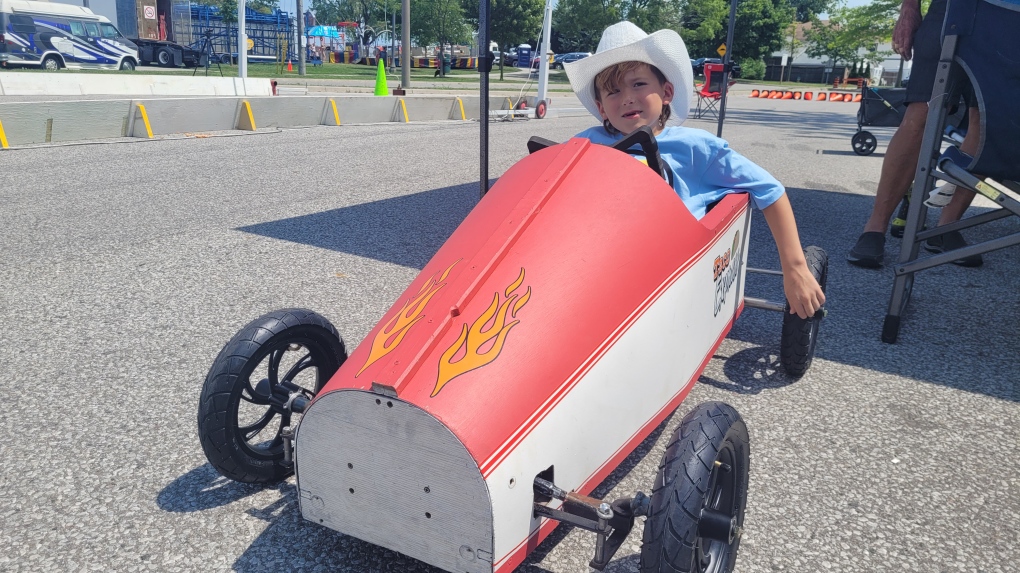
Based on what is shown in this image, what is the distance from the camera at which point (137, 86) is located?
18469 mm

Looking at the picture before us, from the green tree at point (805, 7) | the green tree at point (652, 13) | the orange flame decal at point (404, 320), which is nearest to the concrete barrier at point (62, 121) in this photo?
the orange flame decal at point (404, 320)

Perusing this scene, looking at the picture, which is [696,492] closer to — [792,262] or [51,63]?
[792,262]

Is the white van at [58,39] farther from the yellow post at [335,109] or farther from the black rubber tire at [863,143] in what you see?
the black rubber tire at [863,143]

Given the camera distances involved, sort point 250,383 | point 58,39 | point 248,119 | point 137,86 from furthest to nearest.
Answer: point 58,39
point 137,86
point 248,119
point 250,383

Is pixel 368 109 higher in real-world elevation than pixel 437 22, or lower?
lower

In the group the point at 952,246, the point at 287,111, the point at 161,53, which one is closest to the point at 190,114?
the point at 287,111

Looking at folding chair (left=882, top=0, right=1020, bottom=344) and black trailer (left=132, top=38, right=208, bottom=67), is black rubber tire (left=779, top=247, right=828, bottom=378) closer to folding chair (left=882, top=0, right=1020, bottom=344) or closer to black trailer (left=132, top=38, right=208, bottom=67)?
folding chair (left=882, top=0, right=1020, bottom=344)

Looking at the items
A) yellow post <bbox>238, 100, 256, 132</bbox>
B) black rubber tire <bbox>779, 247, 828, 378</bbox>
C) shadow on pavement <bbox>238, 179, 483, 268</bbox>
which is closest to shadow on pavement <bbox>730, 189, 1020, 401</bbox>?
black rubber tire <bbox>779, 247, 828, 378</bbox>

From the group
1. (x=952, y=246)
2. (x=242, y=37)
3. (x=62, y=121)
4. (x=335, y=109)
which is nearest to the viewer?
(x=952, y=246)

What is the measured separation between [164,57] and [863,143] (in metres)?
31.0

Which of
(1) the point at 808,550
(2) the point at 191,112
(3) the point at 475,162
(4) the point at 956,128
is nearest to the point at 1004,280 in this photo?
(4) the point at 956,128

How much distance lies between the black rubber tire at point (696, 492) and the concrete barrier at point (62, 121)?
1015 cm

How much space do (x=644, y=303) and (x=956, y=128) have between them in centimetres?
386

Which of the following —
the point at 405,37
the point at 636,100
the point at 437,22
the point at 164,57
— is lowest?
the point at 636,100
